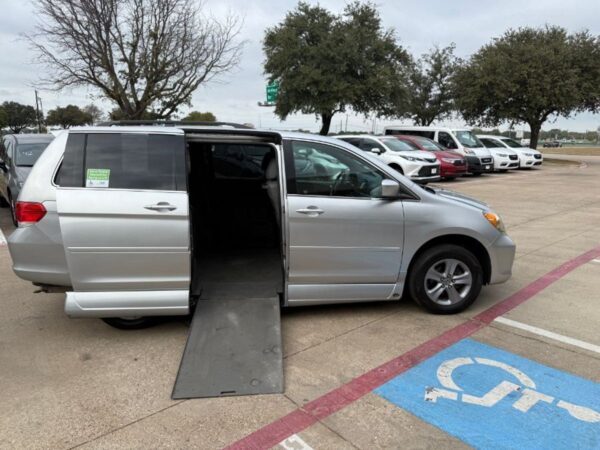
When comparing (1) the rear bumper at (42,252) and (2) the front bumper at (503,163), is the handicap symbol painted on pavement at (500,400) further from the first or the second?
(2) the front bumper at (503,163)

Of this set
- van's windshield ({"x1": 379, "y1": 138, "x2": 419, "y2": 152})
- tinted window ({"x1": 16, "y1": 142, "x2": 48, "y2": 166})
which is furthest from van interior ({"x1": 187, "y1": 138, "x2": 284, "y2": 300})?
van's windshield ({"x1": 379, "y1": 138, "x2": 419, "y2": 152})

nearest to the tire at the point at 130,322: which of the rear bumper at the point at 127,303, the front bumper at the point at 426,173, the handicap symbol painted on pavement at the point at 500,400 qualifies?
the rear bumper at the point at 127,303

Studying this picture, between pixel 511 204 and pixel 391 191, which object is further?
pixel 511 204

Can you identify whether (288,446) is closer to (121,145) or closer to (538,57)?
(121,145)

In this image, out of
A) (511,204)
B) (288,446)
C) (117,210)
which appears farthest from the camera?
(511,204)

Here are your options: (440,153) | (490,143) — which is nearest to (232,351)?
(440,153)

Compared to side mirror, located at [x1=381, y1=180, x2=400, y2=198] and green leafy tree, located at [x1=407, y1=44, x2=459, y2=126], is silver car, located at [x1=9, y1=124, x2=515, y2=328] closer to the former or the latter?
side mirror, located at [x1=381, y1=180, x2=400, y2=198]

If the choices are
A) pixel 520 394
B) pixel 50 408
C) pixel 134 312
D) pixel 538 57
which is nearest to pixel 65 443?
pixel 50 408

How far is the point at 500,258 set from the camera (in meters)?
4.33

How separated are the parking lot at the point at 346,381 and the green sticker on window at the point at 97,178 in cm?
132

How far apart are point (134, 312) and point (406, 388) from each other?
86.4 inches

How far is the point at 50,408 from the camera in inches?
115

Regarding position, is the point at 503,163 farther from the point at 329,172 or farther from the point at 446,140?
the point at 329,172

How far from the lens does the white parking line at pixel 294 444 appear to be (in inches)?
100
